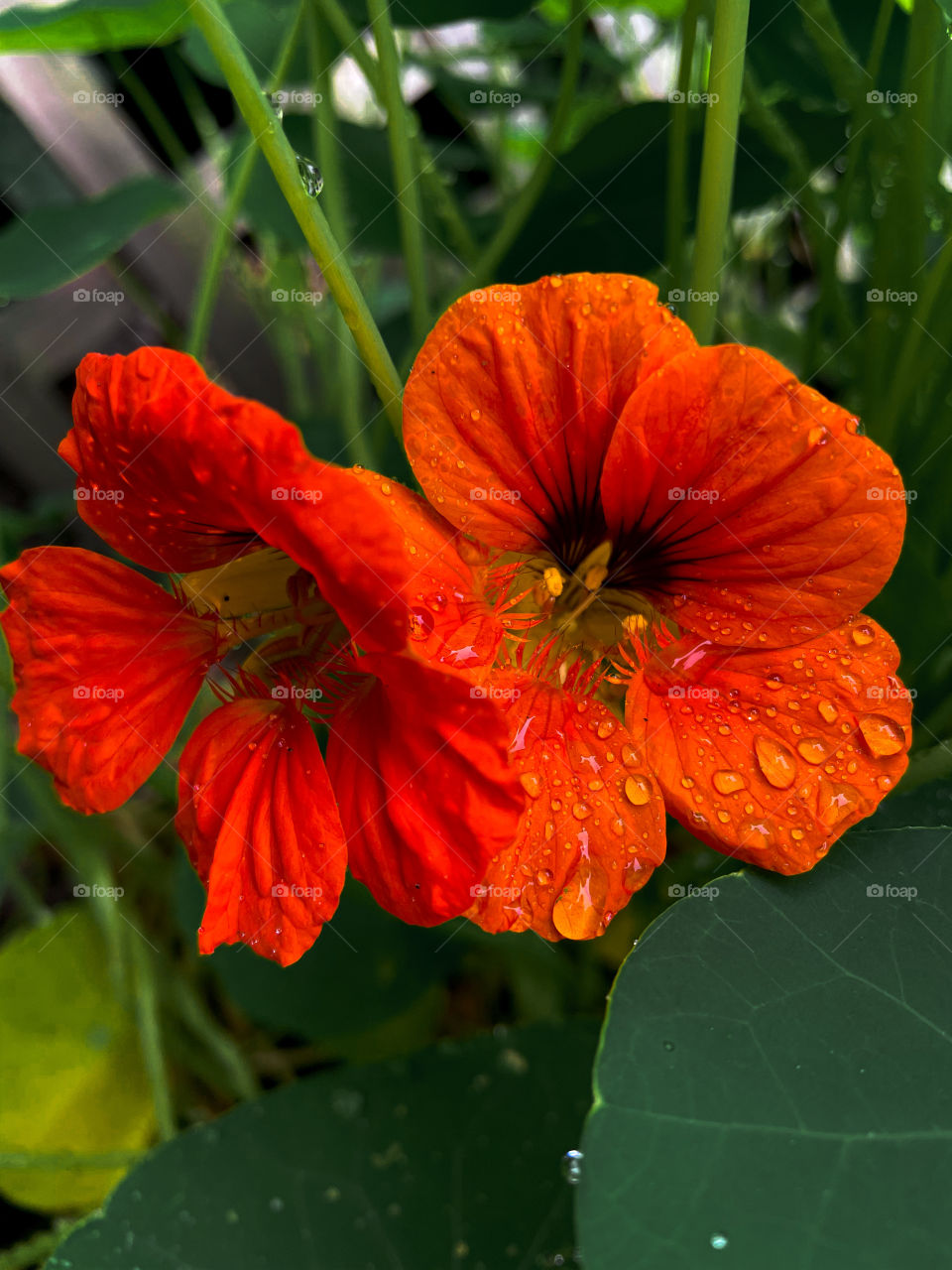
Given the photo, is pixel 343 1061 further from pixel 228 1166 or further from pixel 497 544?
pixel 497 544

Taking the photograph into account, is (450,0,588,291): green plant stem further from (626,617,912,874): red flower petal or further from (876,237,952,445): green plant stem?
(626,617,912,874): red flower petal

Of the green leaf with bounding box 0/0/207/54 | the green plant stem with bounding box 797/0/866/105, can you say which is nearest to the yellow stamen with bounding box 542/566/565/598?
the green plant stem with bounding box 797/0/866/105

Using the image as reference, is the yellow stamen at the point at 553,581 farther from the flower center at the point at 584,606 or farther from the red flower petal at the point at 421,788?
the red flower petal at the point at 421,788

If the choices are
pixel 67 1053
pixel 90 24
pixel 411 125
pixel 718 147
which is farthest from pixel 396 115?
pixel 67 1053

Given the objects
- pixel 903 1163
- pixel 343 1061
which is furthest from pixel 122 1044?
pixel 903 1163

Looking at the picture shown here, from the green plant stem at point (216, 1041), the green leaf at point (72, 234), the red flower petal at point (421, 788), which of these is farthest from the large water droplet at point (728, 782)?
the green plant stem at point (216, 1041)

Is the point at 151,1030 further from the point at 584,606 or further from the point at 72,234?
the point at 72,234
